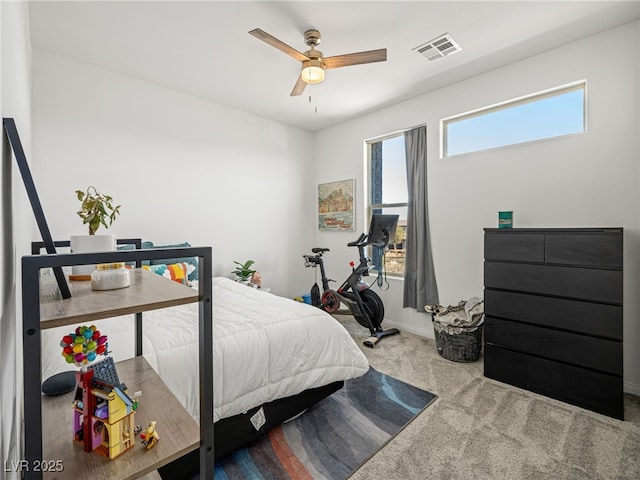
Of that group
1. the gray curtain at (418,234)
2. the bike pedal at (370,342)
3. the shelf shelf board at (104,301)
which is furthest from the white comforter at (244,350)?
the gray curtain at (418,234)

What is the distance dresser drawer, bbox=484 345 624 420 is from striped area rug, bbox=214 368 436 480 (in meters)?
0.72

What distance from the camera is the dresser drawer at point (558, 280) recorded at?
2104 mm

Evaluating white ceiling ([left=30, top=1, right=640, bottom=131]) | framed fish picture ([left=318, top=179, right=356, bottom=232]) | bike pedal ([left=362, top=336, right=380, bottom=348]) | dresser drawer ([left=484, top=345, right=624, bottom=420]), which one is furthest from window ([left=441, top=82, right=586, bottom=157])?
bike pedal ([left=362, top=336, right=380, bottom=348])

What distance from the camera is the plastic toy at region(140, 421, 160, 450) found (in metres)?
0.79

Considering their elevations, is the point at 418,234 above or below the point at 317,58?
below

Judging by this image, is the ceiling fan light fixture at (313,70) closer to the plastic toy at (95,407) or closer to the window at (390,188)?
the window at (390,188)

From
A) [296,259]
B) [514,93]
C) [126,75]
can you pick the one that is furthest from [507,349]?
[126,75]

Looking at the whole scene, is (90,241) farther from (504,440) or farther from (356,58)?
(504,440)

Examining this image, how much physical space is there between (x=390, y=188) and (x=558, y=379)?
2647 mm

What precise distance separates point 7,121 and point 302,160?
4221mm

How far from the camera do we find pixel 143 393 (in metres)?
1.00

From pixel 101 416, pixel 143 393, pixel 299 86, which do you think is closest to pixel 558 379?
pixel 143 393

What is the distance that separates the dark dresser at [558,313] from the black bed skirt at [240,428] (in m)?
1.64

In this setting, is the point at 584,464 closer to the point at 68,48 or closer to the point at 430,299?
the point at 430,299
